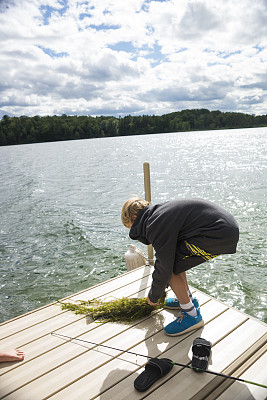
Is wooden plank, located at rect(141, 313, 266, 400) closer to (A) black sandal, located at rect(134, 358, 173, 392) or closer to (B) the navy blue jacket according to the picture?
(A) black sandal, located at rect(134, 358, 173, 392)

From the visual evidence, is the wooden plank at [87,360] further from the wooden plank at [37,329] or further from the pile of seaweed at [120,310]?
the wooden plank at [37,329]

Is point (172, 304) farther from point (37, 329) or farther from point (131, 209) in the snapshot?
point (37, 329)

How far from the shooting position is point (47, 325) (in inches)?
131

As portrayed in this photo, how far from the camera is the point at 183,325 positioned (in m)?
2.94

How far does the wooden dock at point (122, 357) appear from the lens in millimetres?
2352

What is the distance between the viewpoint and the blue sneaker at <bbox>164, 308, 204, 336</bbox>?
2934 millimetres

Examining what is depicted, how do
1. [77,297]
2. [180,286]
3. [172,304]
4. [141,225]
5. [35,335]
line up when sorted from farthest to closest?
[77,297], [172,304], [35,335], [180,286], [141,225]

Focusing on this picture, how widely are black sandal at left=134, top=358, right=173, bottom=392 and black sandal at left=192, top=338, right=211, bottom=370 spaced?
213 millimetres

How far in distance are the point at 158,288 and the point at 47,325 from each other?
1418 millimetres

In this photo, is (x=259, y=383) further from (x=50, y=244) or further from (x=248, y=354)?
(x=50, y=244)

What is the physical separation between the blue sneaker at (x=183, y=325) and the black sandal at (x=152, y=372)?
1.37 ft

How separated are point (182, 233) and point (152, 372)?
46.4 inches

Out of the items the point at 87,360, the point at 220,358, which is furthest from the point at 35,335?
the point at 220,358

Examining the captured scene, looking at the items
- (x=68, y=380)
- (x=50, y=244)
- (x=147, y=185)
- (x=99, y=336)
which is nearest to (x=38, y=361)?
(x=68, y=380)
